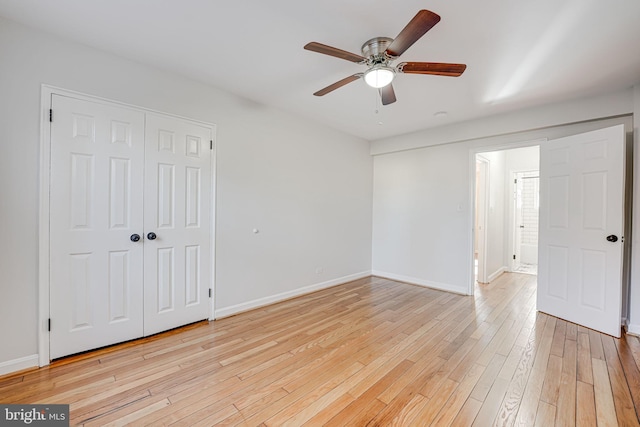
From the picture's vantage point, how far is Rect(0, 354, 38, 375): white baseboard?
192 centimetres

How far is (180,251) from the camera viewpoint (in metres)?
2.78

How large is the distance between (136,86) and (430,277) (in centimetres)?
458

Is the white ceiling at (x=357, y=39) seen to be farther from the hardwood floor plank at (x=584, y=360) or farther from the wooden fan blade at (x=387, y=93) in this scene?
the hardwood floor plank at (x=584, y=360)

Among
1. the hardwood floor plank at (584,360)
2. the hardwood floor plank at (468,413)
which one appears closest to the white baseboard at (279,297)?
the hardwood floor plank at (468,413)

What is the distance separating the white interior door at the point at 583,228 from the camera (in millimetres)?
2725

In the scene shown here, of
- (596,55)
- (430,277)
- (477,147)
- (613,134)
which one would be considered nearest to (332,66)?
(596,55)

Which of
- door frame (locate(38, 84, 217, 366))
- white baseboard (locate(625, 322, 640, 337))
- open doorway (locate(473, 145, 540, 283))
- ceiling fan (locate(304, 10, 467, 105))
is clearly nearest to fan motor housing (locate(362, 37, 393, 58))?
ceiling fan (locate(304, 10, 467, 105))

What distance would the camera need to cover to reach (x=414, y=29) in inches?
59.9

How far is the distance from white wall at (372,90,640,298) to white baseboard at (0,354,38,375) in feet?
14.7

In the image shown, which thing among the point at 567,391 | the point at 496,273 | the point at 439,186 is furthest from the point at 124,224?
the point at 496,273

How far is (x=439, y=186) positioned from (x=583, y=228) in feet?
5.86

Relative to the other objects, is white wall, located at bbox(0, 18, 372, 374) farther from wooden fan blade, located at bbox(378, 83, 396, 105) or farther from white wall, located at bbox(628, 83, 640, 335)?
white wall, located at bbox(628, 83, 640, 335)

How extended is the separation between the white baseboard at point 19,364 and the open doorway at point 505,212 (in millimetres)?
5143

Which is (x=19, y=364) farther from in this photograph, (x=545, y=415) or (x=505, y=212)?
(x=505, y=212)
